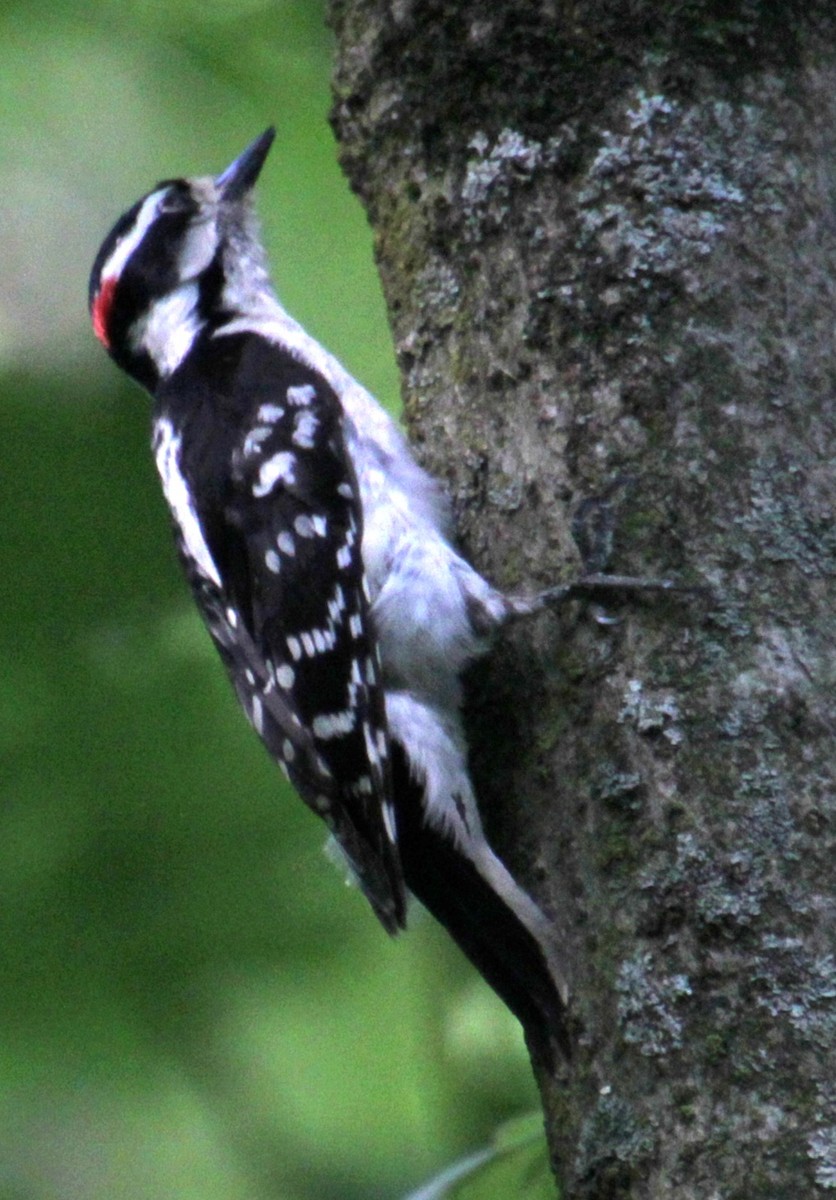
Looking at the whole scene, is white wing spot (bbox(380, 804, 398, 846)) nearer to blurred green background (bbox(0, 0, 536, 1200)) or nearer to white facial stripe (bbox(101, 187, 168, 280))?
blurred green background (bbox(0, 0, 536, 1200))

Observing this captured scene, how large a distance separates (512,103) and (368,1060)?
1.77 m

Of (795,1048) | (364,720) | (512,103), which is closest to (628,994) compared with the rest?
(795,1048)

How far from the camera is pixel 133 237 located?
124 inches

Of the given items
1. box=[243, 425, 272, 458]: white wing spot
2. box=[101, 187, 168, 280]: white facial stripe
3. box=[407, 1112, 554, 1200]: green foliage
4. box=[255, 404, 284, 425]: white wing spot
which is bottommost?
box=[407, 1112, 554, 1200]: green foliage

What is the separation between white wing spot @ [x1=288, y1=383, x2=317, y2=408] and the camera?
2.66 meters

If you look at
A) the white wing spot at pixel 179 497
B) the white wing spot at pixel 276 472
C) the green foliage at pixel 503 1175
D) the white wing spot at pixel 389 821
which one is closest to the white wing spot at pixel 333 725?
the white wing spot at pixel 389 821

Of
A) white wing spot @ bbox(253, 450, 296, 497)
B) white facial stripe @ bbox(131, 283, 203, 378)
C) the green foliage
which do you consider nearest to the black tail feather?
the green foliage

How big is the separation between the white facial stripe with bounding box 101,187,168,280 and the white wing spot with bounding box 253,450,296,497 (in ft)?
2.56

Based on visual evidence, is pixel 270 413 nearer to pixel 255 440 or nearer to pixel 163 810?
pixel 255 440

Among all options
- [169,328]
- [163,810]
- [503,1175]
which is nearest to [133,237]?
[169,328]

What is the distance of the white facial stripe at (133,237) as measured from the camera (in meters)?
3.07

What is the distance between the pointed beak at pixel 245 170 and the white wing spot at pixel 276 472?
2.41 ft

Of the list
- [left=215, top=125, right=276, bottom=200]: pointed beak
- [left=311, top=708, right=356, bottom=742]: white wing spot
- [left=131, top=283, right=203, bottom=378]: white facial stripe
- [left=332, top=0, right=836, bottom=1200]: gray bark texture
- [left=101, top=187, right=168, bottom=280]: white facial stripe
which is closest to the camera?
[left=332, top=0, right=836, bottom=1200]: gray bark texture

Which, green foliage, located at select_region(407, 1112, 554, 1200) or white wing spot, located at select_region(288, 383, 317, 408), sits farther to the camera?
white wing spot, located at select_region(288, 383, 317, 408)
